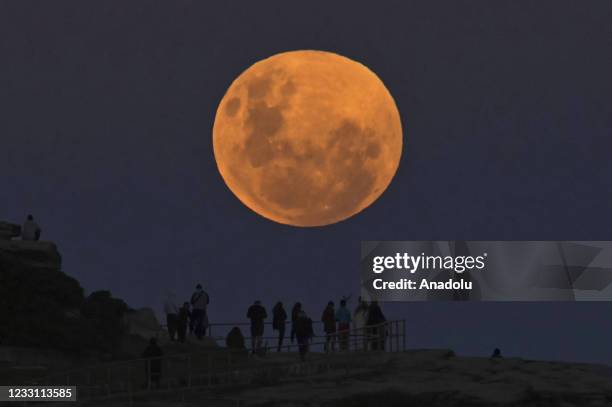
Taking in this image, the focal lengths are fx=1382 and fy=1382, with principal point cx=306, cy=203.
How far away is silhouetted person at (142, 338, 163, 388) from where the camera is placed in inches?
1250

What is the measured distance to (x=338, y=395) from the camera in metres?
29.5

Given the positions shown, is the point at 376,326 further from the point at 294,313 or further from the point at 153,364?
the point at 153,364

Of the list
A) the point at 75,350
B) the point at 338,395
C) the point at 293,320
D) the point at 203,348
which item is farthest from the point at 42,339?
the point at 338,395

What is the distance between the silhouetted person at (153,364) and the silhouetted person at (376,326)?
5805 mm

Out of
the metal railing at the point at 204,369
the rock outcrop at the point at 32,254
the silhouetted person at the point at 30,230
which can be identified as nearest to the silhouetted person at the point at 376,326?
the metal railing at the point at 204,369

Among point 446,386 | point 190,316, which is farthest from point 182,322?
point 446,386

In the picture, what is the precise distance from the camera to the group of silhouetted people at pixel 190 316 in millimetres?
37938

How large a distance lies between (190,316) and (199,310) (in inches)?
18.0

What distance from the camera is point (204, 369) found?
3422 centimetres

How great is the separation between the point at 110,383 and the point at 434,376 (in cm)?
774

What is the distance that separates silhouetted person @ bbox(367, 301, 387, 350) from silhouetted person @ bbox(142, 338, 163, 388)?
5805mm

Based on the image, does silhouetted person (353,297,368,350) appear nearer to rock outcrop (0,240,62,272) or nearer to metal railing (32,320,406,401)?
metal railing (32,320,406,401)

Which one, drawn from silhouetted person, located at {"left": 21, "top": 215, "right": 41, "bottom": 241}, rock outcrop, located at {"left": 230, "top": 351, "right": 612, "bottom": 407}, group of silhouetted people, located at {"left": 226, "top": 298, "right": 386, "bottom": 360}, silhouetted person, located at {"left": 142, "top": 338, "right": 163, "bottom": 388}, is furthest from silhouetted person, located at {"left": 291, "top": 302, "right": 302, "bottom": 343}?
silhouetted person, located at {"left": 21, "top": 215, "right": 41, "bottom": 241}

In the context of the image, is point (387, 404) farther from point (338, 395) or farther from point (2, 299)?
point (2, 299)
